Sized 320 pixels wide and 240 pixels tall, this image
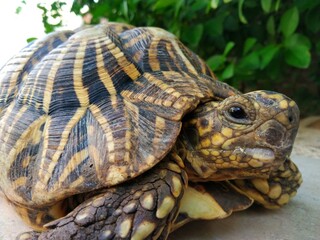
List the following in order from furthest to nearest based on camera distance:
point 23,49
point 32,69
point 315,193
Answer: point 315,193, point 23,49, point 32,69

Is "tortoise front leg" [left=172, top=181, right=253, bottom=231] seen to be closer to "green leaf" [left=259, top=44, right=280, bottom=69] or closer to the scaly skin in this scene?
the scaly skin

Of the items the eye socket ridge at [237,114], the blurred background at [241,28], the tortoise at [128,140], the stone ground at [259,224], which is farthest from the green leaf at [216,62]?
the eye socket ridge at [237,114]

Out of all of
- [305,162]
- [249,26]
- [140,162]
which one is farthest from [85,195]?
[249,26]

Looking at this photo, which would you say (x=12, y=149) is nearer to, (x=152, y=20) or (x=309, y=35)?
(x=152, y=20)

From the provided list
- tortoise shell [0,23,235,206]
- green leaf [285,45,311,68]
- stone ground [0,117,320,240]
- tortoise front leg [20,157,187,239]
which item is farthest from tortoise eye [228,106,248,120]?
green leaf [285,45,311,68]

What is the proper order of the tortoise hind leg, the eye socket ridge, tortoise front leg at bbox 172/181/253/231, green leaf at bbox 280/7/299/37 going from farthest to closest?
green leaf at bbox 280/7/299/37, the tortoise hind leg, tortoise front leg at bbox 172/181/253/231, the eye socket ridge

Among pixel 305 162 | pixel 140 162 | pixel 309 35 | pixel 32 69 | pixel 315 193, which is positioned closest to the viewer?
pixel 140 162

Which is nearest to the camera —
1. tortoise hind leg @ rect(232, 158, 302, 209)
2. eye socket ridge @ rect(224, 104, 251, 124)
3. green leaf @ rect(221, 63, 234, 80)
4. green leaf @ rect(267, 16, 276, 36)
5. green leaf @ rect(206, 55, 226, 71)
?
eye socket ridge @ rect(224, 104, 251, 124)
